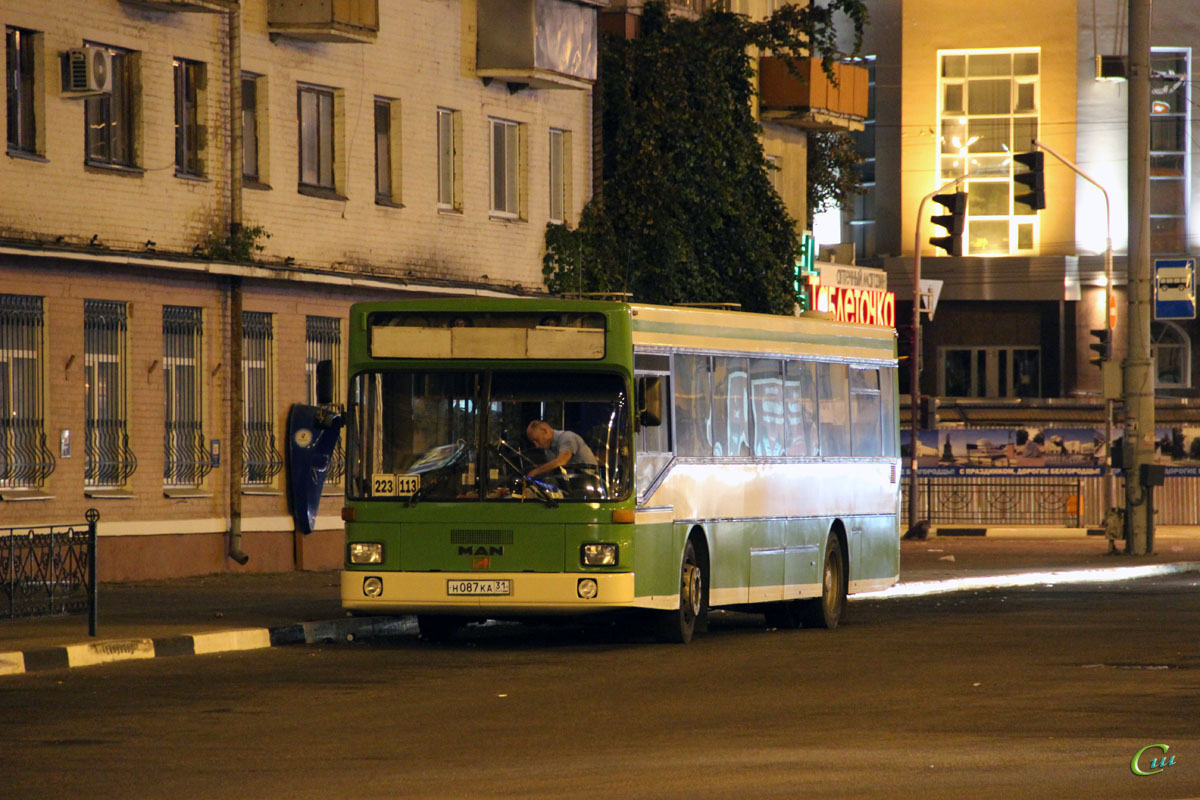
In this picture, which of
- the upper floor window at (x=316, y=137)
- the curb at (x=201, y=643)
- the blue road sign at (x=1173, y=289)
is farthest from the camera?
the blue road sign at (x=1173, y=289)

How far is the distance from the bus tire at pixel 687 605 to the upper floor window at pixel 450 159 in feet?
47.5

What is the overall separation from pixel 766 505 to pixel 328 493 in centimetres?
1113

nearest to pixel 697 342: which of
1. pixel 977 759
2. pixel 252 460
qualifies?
pixel 977 759

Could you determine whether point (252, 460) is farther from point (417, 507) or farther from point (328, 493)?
point (417, 507)

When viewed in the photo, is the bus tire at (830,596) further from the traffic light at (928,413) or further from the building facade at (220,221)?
the traffic light at (928,413)

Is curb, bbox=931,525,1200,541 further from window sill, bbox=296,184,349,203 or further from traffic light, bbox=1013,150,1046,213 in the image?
window sill, bbox=296,184,349,203

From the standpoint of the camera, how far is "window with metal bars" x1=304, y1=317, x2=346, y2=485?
30016 mm

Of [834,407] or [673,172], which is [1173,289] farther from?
[834,407]

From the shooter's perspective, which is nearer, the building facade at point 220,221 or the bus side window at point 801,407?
the bus side window at point 801,407

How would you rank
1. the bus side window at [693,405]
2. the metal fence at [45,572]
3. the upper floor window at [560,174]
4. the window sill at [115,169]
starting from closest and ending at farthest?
the bus side window at [693,405], the metal fence at [45,572], the window sill at [115,169], the upper floor window at [560,174]

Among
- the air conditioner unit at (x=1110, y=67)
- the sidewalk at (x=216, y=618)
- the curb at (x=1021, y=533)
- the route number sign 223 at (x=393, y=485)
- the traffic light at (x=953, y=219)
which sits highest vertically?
the air conditioner unit at (x=1110, y=67)

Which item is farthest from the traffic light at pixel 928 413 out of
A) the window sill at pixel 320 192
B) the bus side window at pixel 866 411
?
the bus side window at pixel 866 411

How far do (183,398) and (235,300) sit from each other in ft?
4.55

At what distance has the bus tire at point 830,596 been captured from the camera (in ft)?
70.4
